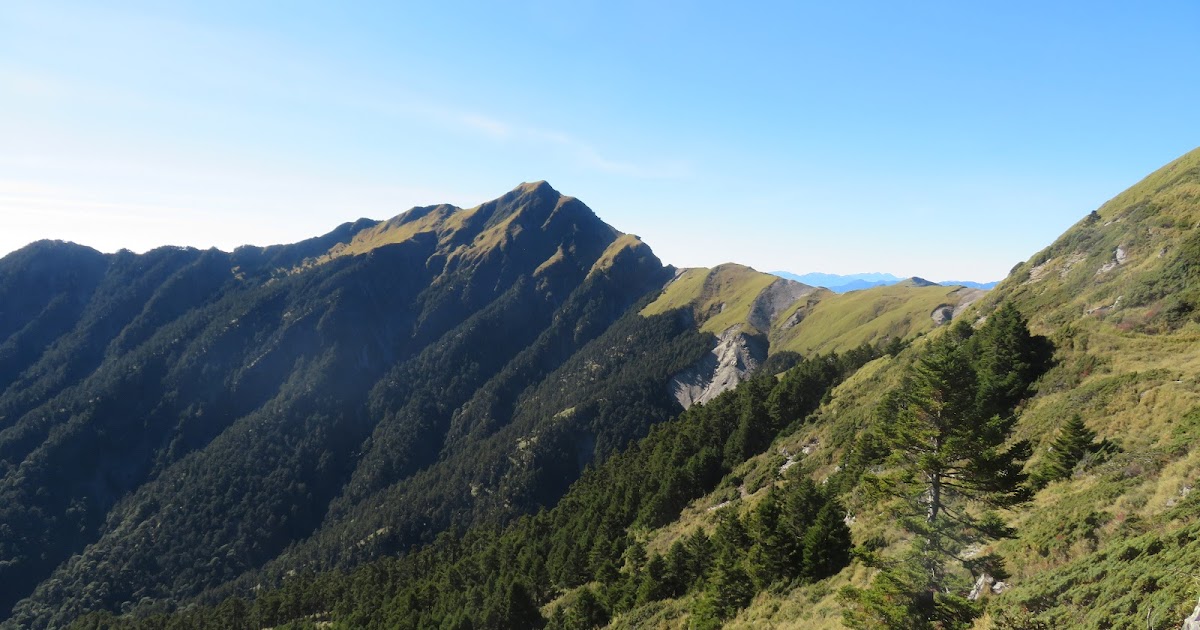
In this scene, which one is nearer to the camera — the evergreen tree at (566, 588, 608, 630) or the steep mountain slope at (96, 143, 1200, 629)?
the steep mountain slope at (96, 143, 1200, 629)

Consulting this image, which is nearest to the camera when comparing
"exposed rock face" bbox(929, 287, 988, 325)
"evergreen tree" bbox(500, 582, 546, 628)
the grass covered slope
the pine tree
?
the pine tree

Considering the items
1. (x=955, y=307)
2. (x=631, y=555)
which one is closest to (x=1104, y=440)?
(x=631, y=555)

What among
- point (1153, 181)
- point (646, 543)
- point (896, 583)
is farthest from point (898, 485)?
point (1153, 181)

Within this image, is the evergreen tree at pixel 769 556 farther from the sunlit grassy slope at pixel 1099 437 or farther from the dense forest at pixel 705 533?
the sunlit grassy slope at pixel 1099 437

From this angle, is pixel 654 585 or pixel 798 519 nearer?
pixel 798 519

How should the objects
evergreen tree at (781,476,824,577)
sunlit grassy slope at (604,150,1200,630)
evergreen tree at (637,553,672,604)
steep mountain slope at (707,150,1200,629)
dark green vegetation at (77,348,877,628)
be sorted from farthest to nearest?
evergreen tree at (637,553,672,604)
dark green vegetation at (77,348,877,628)
evergreen tree at (781,476,824,577)
sunlit grassy slope at (604,150,1200,630)
steep mountain slope at (707,150,1200,629)

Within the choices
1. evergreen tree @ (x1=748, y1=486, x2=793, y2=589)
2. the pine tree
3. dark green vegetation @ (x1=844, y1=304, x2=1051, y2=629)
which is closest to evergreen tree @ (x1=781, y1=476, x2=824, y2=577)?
evergreen tree @ (x1=748, y1=486, x2=793, y2=589)

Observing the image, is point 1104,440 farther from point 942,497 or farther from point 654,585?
point 654,585

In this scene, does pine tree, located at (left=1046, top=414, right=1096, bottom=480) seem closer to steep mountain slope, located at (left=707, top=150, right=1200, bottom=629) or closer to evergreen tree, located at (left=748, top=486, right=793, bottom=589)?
steep mountain slope, located at (left=707, top=150, right=1200, bottom=629)

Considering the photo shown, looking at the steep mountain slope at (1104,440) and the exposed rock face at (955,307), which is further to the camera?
the exposed rock face at (955,307)

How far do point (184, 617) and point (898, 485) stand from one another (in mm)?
173560

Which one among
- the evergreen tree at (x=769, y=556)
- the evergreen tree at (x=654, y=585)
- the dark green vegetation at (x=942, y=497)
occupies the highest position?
the dark green vegetation at (x=942, y=497)

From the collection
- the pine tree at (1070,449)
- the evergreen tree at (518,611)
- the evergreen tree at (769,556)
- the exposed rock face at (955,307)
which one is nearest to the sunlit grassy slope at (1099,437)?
the pine tree at (1070,449)

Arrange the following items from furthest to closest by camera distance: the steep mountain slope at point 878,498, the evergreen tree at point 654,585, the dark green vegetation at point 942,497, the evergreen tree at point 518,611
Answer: the evergreen tree at point 518,611 → the evergreen tree at point 654,585 → the dark green vegetation at point 942,497 → the steep mountain slope at point 878,498
